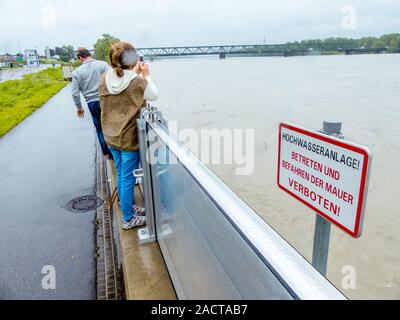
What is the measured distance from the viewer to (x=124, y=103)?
322cm

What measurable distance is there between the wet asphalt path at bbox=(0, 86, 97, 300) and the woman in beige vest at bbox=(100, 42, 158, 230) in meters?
0.89

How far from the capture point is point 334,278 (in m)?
6.61

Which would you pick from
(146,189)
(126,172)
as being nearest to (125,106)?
(126,172)

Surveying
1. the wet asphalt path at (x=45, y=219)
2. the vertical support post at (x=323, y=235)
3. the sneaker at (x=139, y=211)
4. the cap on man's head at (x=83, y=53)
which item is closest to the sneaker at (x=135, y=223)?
the sneaker at (x=139, y=211)

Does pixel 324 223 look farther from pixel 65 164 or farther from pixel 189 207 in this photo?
pixel 65 164

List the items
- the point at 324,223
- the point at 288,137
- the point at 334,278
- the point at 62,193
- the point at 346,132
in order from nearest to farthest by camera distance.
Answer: the point at 324,223, the point at 288,137, the point at 62,193, the point at 334,278, the point at 346,132

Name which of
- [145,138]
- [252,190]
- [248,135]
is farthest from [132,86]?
[248,135]

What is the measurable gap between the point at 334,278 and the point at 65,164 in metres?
5.64

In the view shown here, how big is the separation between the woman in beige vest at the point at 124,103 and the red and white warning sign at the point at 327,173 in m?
1.71

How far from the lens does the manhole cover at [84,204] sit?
5125 mm

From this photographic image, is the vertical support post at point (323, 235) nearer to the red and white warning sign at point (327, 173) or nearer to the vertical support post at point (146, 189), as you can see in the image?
the red and white warning sign at point (327, 173)

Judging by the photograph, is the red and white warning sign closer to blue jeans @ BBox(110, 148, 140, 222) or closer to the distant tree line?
blue jeans @ BBox(110, 148, 140, 222)

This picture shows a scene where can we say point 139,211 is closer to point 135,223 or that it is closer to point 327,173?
point 135,223

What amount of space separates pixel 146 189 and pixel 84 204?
233cm
